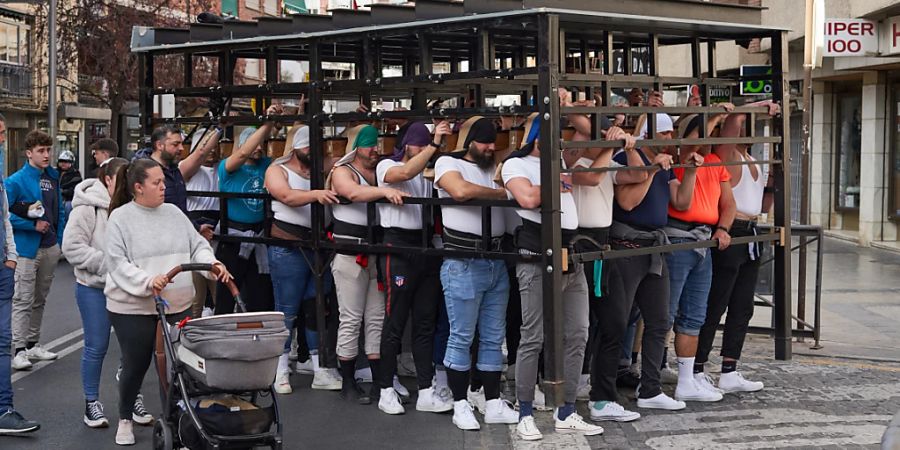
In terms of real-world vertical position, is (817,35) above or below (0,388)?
above

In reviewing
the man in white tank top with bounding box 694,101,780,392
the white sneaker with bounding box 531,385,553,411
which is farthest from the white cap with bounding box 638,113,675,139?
the white sneaker with bounding box 531,385,553,411

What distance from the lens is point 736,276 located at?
29.7ft

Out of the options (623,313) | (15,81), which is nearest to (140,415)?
(623,313)

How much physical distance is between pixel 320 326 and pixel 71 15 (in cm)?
2402

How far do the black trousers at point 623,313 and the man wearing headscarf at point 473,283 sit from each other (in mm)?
627

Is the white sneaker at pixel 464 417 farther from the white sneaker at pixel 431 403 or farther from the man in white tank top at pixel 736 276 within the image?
the man in white tank top at pixel 736 276

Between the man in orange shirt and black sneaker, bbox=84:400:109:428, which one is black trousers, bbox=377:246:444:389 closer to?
the man in orange shirt

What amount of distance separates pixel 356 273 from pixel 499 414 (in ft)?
4.92

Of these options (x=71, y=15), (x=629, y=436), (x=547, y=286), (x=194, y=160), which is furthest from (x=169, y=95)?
(x=71, y=15)

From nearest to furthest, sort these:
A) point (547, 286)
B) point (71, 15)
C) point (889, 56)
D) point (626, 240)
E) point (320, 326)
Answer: point (547, 286) → point (626, 240) → point (320, 326) → point (889, 56) → point (71, 15)

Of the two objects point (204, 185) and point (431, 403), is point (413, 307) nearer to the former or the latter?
point (431, 403)

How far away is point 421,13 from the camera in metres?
8.42

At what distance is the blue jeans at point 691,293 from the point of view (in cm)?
863

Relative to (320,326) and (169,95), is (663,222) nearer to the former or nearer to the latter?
(320,326)
